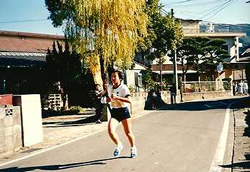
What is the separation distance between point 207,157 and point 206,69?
36703mm

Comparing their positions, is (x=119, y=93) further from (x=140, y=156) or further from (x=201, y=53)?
(x=201, y=53)

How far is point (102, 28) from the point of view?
1529cm

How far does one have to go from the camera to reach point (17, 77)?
23109mm

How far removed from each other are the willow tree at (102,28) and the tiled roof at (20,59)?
26.2ft

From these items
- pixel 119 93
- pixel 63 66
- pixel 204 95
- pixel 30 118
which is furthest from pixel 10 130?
pixel 204 95

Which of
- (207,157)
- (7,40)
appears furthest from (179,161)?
(7,40)

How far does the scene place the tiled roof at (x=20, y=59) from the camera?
74.1ft

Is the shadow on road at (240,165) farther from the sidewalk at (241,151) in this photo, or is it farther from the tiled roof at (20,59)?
the tiled roof at (20,59)

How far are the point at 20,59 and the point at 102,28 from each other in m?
11.2

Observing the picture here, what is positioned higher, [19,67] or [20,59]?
[20,59]

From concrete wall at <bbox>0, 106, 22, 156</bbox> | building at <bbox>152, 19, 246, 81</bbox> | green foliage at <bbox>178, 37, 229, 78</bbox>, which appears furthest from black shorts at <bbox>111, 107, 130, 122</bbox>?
building at <bbox>152, 19, 246, 81</bbox>

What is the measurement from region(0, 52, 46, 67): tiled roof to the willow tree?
26.2 ft

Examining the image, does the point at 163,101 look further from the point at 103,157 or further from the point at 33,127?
the point at 103,157

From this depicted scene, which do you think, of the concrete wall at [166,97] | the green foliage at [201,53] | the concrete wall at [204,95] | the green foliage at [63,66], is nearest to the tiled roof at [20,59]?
the green foliage at [63,66]
